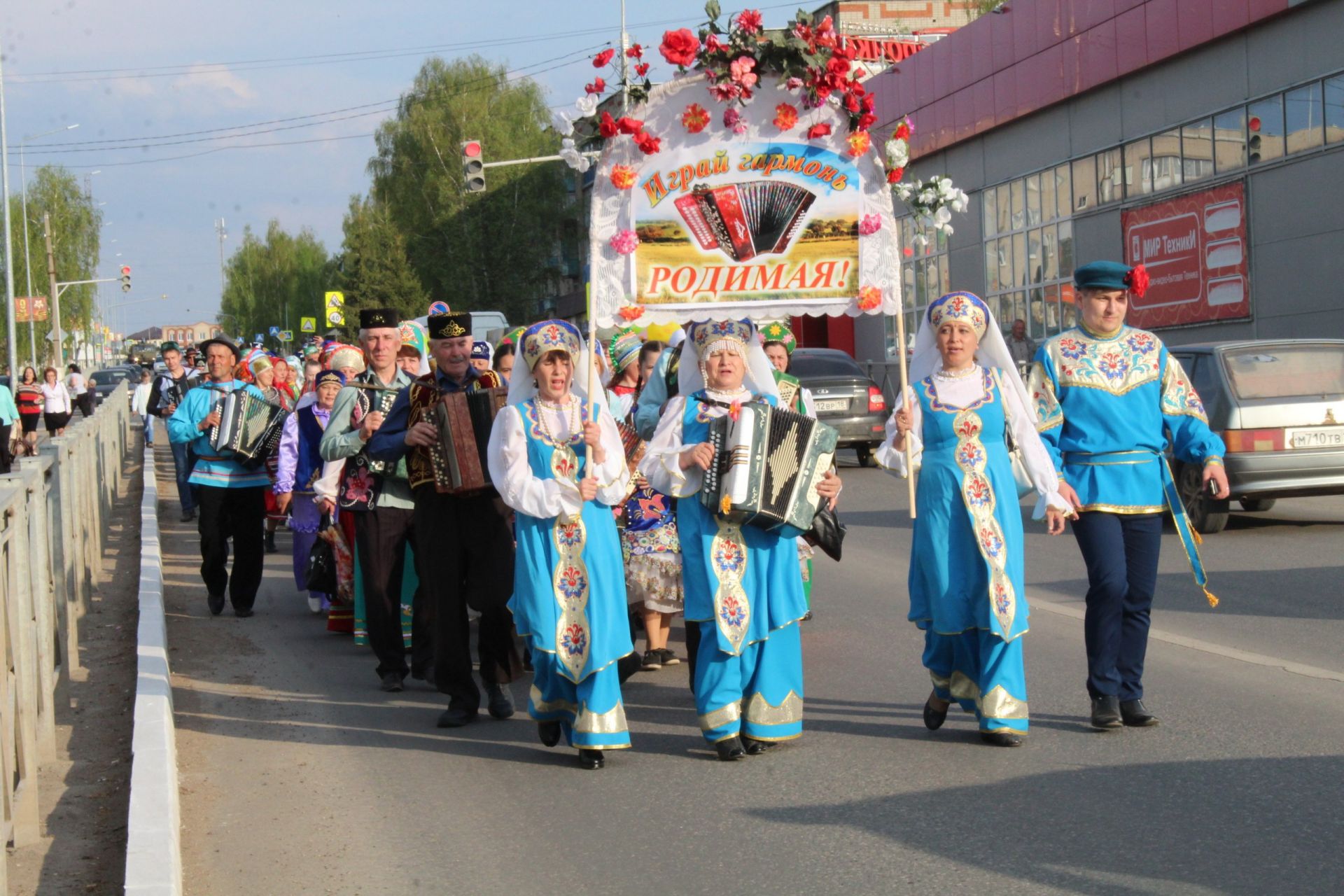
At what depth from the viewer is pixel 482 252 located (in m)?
72.2

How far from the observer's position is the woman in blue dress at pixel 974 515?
662cm

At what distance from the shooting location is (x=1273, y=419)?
1364cm

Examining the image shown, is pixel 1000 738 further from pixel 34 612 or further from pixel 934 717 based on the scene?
pixel 34 612

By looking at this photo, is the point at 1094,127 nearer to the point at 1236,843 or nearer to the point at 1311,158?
the point at 1311,158

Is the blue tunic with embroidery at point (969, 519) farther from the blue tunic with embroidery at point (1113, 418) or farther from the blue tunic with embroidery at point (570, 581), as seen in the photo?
the blue tunic with embroidery at point (570, 581)

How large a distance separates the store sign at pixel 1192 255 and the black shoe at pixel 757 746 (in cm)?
2193

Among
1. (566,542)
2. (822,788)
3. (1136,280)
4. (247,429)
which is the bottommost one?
(822,788)

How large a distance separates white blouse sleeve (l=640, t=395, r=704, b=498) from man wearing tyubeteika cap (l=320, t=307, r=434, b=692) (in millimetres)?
1954

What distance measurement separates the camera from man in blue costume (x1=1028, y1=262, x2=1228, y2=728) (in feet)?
22.4

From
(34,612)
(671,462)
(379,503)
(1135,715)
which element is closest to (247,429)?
(379,503)

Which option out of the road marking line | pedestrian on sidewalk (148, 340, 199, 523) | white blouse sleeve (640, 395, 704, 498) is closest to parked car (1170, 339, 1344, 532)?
the road marking line

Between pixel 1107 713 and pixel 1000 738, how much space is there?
522 millimetres

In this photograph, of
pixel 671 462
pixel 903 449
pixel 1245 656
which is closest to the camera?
pixel 671 462

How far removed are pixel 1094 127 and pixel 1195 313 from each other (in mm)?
5444
